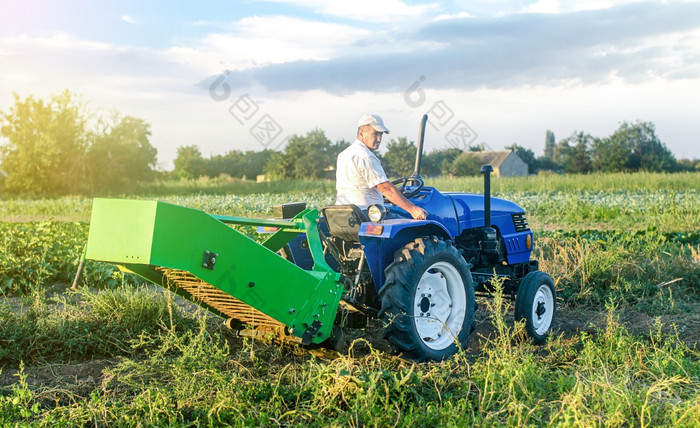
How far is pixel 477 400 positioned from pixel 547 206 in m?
17.0

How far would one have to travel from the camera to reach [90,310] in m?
6.02

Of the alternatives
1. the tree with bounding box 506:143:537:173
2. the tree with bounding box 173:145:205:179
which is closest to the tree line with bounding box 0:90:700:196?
the tree with bounding box 173:145:205:179

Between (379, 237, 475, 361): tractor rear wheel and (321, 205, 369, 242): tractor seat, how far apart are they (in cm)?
34

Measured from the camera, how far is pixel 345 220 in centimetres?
466

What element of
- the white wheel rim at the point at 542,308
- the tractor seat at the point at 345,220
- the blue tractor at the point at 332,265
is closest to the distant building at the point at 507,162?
the white wheel rim at the point at 542,308

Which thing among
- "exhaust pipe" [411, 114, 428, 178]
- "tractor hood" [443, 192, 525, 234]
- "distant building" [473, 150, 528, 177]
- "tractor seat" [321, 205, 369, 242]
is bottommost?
"tractor seat" [321, 205, 369, 242]

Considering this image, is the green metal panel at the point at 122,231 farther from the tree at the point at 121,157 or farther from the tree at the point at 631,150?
the tree at the point at 631,150

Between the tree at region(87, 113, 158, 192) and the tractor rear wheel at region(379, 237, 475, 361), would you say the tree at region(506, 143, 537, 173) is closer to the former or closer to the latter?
the tree at region(87, 113, 158, 192)

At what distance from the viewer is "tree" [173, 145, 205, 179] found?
5632cm

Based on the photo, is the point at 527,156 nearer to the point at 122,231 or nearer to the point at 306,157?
the point at 306,157

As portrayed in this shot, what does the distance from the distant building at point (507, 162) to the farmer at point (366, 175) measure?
162 ft

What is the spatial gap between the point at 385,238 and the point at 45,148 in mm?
41039

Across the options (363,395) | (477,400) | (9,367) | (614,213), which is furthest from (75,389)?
(614,213)

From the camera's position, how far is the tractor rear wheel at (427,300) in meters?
4.45
